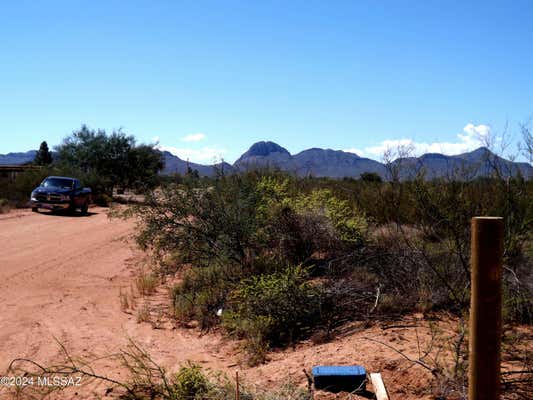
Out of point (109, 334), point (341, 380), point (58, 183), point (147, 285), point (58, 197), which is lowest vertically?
point (109, 334)

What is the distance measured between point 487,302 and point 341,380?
263 cm

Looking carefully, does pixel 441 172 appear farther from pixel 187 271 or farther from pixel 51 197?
pixel 51 197

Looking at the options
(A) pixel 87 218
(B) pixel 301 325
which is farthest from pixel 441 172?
(A) pixel 87 218

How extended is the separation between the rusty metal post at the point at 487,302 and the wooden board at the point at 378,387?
2.00 metres

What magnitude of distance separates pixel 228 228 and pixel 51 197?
1873 centimetres

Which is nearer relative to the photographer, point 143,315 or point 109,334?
point 109,334

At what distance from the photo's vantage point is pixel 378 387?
5250 mm

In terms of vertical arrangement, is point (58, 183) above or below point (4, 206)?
above

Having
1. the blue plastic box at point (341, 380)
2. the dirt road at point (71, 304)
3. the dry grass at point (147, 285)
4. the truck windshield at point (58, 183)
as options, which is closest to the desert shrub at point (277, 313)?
the dirt road at point (71, 304)

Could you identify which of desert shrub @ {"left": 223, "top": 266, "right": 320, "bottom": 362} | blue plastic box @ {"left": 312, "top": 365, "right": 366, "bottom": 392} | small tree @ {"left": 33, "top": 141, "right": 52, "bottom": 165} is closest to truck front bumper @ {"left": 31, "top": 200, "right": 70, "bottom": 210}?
desert shrub @ {"left": 223, "top": 266, "right": 320, "bottom": 362}

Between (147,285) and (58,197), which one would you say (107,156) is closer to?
(58,197)

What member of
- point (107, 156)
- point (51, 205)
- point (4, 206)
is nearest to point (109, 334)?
point (51, 205)

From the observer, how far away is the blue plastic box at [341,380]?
17.7 ft

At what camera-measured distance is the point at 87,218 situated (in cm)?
2597
